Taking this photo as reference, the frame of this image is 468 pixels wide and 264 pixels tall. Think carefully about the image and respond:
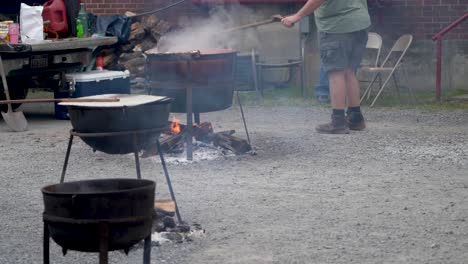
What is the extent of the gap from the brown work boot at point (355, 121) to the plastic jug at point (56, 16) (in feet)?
12.8

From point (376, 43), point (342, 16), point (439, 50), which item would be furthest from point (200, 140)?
point (376, 43)

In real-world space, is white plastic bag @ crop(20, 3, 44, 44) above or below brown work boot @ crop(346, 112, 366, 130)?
above

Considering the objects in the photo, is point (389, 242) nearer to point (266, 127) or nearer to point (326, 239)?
point (326, 239)

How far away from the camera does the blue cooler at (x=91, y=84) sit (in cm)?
1171

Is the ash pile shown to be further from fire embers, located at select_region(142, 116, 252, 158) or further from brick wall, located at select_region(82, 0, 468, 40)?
brick wall, located at select_region(82, 0, 468, 40)

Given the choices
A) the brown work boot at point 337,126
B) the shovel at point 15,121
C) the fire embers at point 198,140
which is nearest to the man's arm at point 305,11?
the brown work boot at point 337,126

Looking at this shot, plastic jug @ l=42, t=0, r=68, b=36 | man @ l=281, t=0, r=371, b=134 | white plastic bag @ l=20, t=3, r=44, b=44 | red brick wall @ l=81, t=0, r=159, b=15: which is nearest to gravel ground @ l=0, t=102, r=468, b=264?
man @ l=281, t=0, r=371, b=134

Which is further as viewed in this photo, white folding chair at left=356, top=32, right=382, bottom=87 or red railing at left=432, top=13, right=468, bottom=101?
white folding chair at left=356, top=32, right=382, bottom=87

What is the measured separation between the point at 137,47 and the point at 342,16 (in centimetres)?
519

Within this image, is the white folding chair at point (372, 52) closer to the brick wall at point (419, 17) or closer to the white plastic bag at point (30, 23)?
the brick wall at point (419, 17)

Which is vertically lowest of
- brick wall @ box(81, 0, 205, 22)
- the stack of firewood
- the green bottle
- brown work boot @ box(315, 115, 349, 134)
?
brown work boot @ box(315, 115, 349, 134)

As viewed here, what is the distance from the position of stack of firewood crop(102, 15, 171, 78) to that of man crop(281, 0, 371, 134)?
4.79m

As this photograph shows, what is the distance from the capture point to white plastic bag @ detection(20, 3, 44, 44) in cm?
1128

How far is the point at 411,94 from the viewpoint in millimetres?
13023
